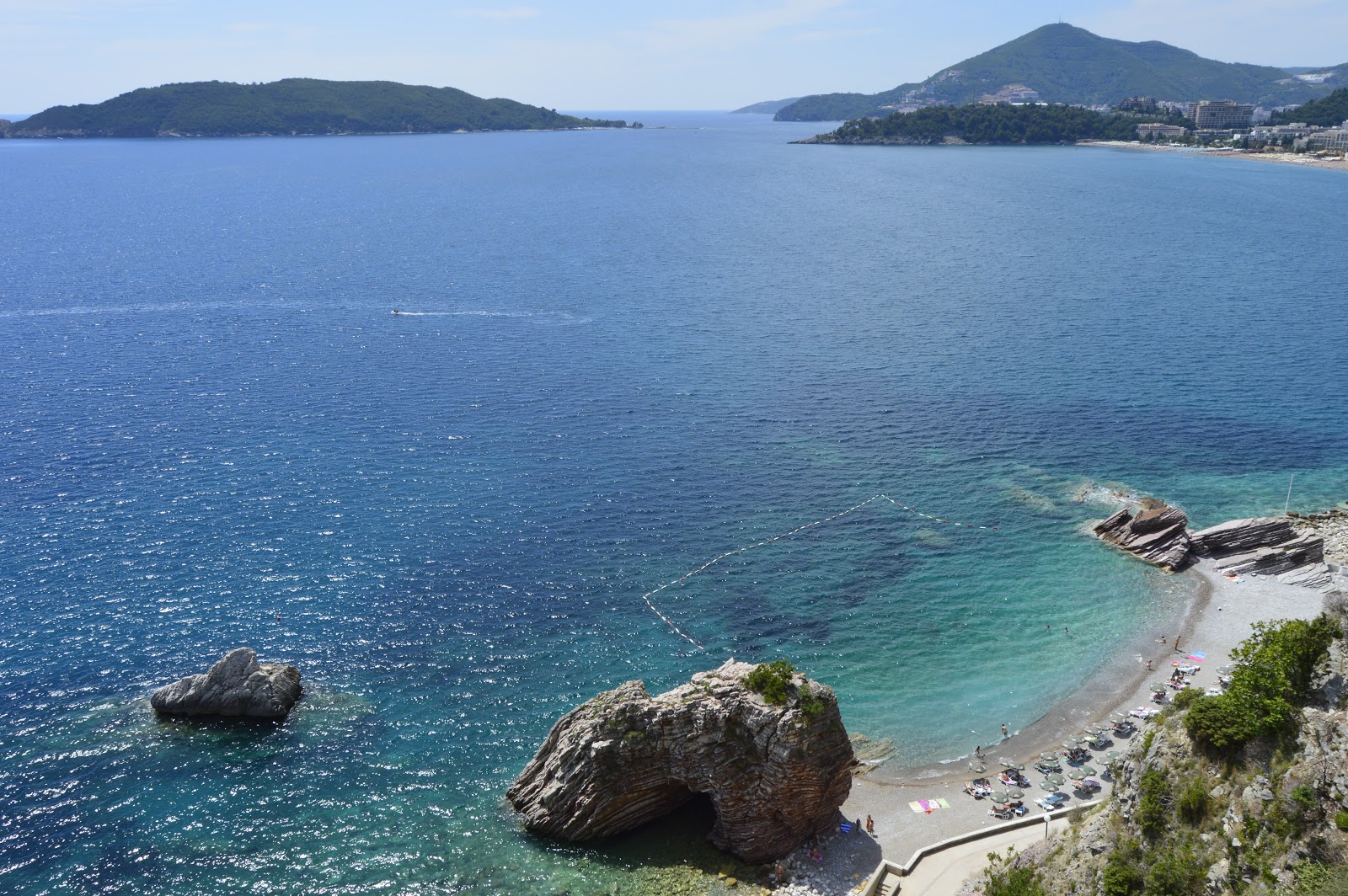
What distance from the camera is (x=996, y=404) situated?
112 metres

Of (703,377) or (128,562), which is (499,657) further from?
(703,377)

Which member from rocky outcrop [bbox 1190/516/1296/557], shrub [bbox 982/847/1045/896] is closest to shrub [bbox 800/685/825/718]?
shrub [bbox 982/847/1045/896]

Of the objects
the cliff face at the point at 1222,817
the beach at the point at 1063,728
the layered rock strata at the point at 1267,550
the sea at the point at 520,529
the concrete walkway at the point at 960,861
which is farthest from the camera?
the layered rock strata at the point at 1267,550

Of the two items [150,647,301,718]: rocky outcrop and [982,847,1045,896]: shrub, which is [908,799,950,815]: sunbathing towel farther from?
[150,647,301,718]: rocky outcrop

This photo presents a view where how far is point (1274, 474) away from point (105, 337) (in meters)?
150

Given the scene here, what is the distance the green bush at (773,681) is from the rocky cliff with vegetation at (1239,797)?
13.1m

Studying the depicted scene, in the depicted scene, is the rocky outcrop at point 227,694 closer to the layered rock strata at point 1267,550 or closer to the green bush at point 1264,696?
the green bush at point 1264,696

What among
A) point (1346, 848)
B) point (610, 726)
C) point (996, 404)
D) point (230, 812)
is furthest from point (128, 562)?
point (996, 404)

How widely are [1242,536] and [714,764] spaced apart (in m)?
55.4

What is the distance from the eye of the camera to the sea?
5250cm

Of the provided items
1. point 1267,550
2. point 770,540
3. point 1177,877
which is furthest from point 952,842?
point 1267,550

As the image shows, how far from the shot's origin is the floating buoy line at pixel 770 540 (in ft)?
229

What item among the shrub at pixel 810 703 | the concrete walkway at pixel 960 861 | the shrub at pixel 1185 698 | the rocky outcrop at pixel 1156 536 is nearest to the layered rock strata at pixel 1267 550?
the rocky outcrop at pixel 1156 536

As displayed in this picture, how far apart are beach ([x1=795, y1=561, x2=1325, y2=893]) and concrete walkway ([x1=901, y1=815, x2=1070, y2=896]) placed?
144 cm
